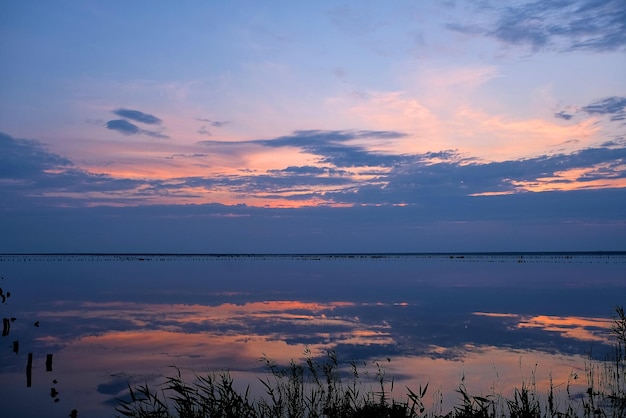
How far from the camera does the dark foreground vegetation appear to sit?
35.5ft

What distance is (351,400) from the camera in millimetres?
15477

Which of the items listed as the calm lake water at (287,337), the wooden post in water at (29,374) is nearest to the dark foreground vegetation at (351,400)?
the calm lake water at (287,337)

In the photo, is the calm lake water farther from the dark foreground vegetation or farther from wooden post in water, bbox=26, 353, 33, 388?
the dark foreground vegetation

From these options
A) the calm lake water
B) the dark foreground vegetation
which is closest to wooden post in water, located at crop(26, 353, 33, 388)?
the calm lake water

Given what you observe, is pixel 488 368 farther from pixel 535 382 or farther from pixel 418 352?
pixel 418 352

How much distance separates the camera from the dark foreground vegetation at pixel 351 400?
426 inches

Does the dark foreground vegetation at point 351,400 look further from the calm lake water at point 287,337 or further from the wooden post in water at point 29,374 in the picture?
the wooden post in water at point 29,374

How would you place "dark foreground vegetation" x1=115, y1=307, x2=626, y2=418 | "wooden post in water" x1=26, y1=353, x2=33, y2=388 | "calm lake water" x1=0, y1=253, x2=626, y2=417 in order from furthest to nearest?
"wooden post in water" x1=26, y1=353, x2=33, y2=388 < "calm lake water" x1=0, y1=253, x2=626, y2=417 < "dark foreground vegetation" x1=115, y1=307, x2=626, y2=418

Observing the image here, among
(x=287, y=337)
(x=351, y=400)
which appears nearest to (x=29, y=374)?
(x=287, y=337)

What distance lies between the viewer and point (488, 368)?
65.2ft

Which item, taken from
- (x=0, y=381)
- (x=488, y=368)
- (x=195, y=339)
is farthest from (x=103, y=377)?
(x=488, y=368)

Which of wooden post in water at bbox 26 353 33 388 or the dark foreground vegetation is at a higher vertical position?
the dark foreground vegetation

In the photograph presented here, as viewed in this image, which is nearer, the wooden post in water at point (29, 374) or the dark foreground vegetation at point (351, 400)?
the dark foreground vegetation at point (351, 400)

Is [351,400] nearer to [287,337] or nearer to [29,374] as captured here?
[287,337]
